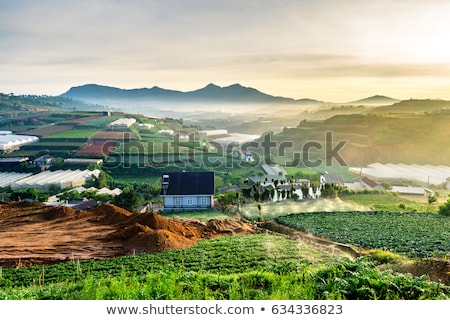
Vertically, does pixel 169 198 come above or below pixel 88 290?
below

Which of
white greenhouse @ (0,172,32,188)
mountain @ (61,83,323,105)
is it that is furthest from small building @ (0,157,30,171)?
mountain @ (61,83,323,105)

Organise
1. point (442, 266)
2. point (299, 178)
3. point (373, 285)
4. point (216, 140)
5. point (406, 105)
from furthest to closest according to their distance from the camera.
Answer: point (216, 140), point (406, 105), point (299, 178), point (442, 266), point (373, 285)

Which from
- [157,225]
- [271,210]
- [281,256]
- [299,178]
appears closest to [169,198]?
[271,210]

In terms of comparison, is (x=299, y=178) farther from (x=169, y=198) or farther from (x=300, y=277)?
(x=300, y=277)

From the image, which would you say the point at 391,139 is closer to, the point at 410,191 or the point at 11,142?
the point at 410,191

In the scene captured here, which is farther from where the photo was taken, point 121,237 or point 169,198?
point 169,198

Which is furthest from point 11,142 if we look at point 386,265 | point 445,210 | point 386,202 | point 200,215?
point 445,210

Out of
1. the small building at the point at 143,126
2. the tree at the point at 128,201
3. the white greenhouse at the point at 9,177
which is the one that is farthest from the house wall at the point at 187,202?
the small building at the point at 143,126
